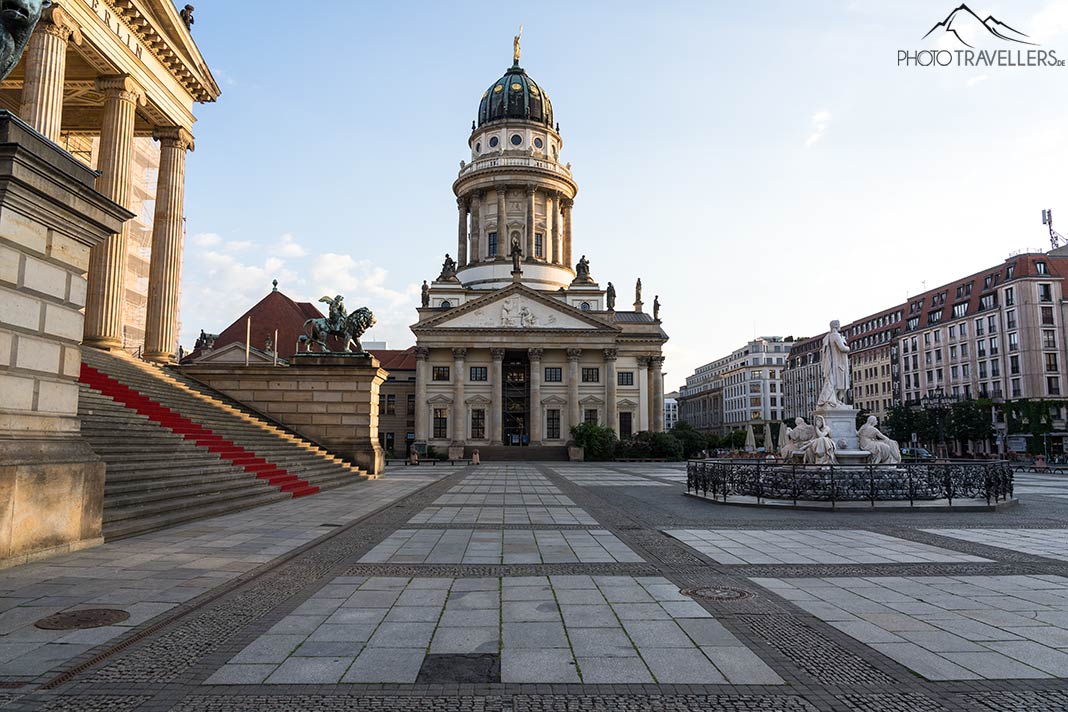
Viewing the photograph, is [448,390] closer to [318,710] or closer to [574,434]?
[574,434]

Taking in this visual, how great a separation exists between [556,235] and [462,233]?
12.5 m

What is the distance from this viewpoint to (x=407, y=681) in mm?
4840

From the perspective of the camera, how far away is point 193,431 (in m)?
19.1

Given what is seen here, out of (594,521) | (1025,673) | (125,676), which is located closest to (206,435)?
(594,521)

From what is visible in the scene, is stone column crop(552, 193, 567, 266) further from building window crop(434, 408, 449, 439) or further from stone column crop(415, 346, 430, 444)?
building window crop(434, 408, 449, 439)

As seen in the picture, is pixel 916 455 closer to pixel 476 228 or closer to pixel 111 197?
pixel 111 197

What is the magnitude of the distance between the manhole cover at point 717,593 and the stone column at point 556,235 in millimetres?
78238

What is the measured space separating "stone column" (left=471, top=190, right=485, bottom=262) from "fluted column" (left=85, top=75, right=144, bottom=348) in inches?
2405

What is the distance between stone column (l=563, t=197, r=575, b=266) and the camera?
285 ft

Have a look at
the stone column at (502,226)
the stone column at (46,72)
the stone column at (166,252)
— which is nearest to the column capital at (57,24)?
the stone column at (46,72)

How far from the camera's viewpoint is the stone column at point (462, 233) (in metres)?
86.2

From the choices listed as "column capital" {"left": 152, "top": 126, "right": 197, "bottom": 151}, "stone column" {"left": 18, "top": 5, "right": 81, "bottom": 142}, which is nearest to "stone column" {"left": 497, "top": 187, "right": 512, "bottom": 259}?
"column capital" {"left": 152, "top": 126, "right": 197, "bottom": 151}


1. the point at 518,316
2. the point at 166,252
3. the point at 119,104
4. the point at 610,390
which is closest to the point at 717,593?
the point at 166,252

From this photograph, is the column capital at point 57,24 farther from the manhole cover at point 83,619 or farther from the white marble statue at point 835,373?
the white marble statue at point 835,373
